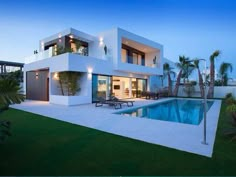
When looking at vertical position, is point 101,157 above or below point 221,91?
below

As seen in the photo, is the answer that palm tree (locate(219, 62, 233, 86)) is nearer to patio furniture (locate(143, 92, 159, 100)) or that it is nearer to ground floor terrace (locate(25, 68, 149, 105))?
patio furniture (locate(143, 92, 159, 100))

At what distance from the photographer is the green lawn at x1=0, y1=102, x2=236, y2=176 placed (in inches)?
129

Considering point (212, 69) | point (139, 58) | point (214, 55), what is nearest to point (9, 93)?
point (139, 58)

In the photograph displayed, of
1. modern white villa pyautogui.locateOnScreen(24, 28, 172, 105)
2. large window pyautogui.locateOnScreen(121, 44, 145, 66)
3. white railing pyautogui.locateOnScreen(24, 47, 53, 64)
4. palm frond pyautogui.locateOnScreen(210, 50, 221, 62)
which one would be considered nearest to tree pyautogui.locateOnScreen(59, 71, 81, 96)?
A: modern white villa pyautogui.locateOnScreen(24, 28, 172, 105)

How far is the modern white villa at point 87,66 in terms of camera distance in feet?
47.2

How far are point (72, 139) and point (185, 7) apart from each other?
15.5m

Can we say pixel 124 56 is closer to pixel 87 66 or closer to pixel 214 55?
pixel 87 66

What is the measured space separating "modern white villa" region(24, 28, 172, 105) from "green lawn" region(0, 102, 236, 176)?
29.0 ft

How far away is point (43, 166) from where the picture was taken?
340 centimetres

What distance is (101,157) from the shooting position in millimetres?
3879

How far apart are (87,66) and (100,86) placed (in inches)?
102

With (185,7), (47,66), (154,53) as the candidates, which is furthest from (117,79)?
(185,7)

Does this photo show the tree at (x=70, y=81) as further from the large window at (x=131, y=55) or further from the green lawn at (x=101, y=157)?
the green lawn at (x=101, y=157)

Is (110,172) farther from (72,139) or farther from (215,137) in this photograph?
(215,137)
